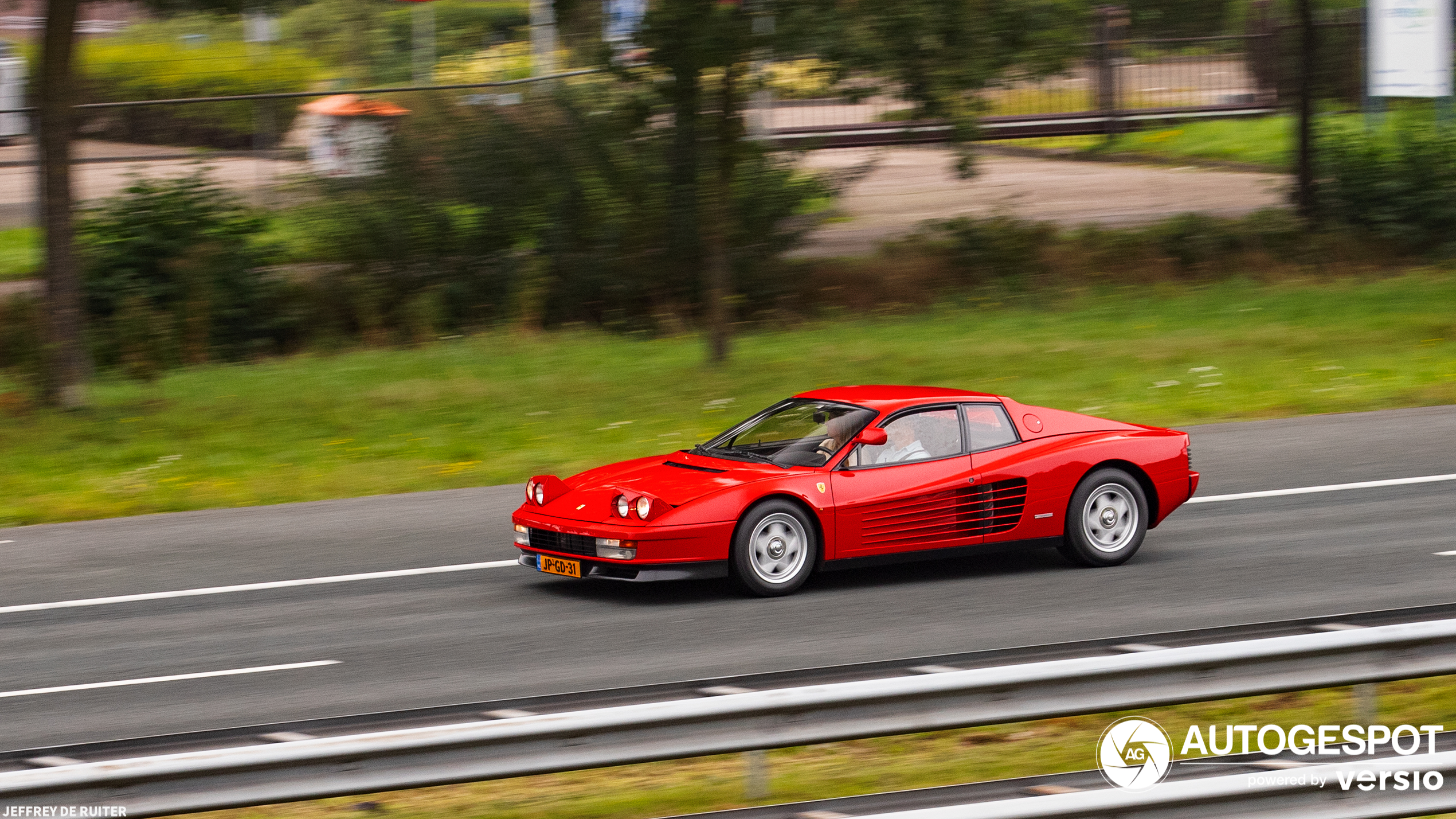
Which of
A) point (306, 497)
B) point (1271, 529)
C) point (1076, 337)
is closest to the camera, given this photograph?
point (1271, 529)

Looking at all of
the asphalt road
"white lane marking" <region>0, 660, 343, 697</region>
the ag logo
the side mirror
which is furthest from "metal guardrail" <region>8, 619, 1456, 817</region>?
the side mirror

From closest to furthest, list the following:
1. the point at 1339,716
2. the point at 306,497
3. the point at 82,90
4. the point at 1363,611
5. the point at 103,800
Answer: the point at 103,800, the point at 1339,716, the point at 1363,611, the point at 306,497, the point at 82,90

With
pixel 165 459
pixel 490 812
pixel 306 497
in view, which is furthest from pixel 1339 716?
pixel 165 459

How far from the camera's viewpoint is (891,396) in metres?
9.63

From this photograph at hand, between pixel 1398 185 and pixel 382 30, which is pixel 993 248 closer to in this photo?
pixel 1398 185

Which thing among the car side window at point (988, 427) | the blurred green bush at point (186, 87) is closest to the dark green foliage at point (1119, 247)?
the blurred green bush at point (186, 87)

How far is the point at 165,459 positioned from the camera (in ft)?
49.3

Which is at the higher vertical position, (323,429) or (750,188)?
(750,188)

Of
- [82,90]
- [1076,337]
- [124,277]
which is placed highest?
[82,90]

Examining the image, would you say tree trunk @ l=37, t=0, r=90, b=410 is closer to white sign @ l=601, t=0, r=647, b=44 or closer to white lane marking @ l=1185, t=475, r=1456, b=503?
white sign @ l=601, t=0, r=647, b=44

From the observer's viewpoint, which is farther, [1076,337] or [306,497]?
[1076,337]

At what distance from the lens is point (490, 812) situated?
5.76 meters

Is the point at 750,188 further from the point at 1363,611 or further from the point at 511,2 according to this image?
the point at 511,2

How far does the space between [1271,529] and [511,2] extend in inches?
1452
